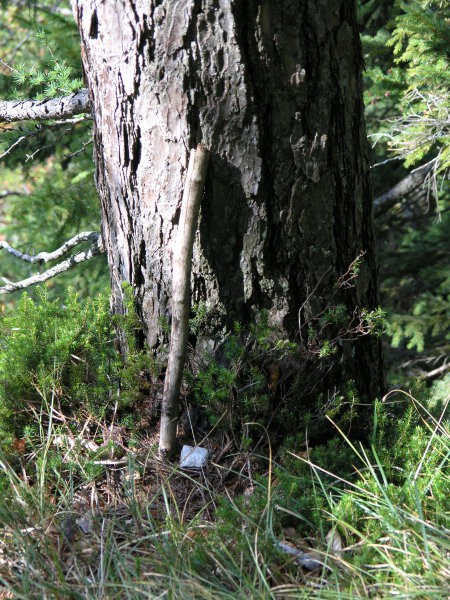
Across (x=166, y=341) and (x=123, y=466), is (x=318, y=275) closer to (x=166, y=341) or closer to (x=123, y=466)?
(x=166, y=341)

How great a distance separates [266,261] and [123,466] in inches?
37.5

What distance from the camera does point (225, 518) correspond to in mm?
2096

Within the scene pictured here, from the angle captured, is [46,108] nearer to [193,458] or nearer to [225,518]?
[193,458]

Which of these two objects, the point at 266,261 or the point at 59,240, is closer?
the point at 266,261

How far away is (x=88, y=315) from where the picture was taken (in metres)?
2.73

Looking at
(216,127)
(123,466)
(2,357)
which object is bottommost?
(123,466)

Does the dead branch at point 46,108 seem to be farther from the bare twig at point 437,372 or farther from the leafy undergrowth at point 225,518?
the bare twig at point 437,372

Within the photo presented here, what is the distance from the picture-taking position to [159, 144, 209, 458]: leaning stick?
87.2 inches

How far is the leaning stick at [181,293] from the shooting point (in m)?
2.21

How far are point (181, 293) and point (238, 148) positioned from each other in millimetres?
559

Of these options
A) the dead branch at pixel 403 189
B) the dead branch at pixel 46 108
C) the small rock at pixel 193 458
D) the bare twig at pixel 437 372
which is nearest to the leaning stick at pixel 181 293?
the small rock at pixel 193 458

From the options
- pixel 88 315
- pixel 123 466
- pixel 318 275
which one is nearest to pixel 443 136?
pixel 318 275

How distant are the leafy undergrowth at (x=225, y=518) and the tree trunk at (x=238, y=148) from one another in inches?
17.5

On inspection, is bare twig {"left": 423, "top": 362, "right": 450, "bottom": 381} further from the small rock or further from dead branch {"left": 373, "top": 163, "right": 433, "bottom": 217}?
the small rock
